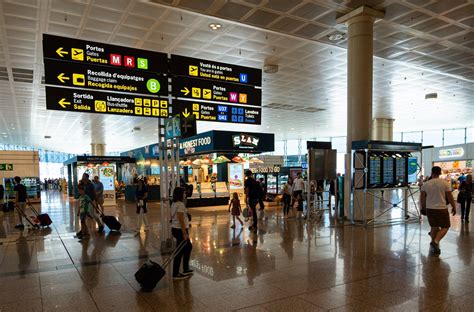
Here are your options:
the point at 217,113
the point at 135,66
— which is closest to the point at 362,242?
the point at 217,113

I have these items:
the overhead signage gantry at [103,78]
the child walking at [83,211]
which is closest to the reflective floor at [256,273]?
the child walking at [83,211]

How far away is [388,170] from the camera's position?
10.3 m

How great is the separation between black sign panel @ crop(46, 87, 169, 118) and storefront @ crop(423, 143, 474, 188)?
2442 centimetres

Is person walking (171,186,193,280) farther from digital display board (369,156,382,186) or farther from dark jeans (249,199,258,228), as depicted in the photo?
digital display board (369,156,382,186)

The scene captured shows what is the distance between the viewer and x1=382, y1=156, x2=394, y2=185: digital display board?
1022cm

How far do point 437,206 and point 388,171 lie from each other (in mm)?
3902

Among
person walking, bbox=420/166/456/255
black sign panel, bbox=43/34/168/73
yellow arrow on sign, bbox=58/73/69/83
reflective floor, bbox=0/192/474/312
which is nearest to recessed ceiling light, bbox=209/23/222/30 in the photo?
Result: black sign panel, bbox=43/34/168/73

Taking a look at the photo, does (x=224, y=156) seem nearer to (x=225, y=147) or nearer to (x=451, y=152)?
(x=225, y=147)

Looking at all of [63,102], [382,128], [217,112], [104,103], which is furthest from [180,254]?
[382,128]

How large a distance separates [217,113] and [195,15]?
101 inches

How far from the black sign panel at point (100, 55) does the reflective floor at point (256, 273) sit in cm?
392

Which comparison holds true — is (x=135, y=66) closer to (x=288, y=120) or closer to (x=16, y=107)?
(x=16, y=107)

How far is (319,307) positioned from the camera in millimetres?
4086

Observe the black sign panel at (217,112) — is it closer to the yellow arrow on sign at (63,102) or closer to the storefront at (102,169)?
the yellow arrow on sign at (63,102)
